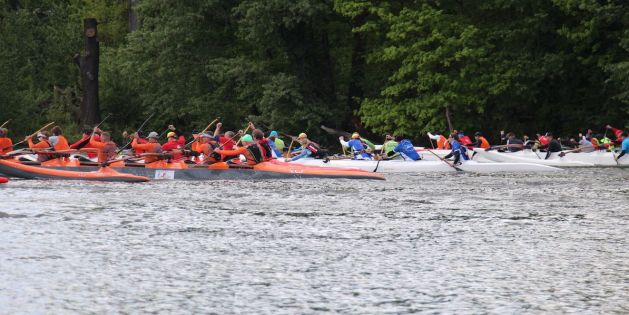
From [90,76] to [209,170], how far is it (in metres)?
21.4

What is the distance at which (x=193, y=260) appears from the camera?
41.7ft

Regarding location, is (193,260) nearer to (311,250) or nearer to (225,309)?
(311,250)

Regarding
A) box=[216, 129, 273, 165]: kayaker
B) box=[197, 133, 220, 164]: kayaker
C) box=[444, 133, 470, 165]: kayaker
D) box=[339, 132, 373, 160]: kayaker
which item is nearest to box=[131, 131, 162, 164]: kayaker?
box=[197, 133, 220, 164]: kayaker

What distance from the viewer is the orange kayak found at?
25.4m

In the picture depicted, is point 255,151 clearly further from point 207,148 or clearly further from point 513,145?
point 513,145

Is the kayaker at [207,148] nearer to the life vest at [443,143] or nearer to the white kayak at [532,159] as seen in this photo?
the white kayak at [532,159]

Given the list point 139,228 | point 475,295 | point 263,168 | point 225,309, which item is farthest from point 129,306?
point 263,168

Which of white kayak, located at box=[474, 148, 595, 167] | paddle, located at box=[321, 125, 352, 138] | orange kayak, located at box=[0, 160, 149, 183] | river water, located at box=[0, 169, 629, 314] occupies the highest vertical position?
paddle, located at box=[321, 125, 352, 138]

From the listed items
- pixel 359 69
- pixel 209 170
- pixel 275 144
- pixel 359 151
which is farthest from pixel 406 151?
pixel 359 69

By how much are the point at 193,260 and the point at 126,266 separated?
2.75ft

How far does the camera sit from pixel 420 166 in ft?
101

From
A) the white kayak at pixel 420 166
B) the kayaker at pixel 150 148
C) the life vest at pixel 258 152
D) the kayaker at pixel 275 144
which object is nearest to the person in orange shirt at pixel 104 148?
the kayaker at pixel 150 148

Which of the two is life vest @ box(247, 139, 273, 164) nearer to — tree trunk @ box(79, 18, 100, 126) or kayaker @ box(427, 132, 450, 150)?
kayaker @ box(427, 132, 450, 150)

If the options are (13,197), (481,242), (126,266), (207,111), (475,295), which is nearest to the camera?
(475,295)
